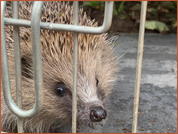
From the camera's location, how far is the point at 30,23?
5.22 ft

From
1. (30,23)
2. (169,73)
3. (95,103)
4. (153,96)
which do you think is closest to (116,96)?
(153,96)

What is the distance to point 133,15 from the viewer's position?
6.57 m

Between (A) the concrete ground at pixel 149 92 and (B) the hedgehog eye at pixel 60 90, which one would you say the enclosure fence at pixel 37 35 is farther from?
(A) the concrete ground at pixel 149 92

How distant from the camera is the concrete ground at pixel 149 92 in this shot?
3.05 metres

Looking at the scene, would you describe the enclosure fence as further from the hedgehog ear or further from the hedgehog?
the hedgehog ear

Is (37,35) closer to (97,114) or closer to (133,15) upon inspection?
(97,114)

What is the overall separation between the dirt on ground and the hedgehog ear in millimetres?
3603

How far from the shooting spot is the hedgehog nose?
2164mm

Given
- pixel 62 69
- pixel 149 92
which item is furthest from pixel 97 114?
Result: pixel 149 92

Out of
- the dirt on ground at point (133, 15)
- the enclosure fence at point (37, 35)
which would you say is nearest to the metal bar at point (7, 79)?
the enclosure fence at point (37, 35)

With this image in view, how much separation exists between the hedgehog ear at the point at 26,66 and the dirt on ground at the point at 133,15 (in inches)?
142

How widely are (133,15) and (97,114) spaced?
15.5ft

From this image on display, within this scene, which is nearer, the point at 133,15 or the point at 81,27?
the point at 81,27

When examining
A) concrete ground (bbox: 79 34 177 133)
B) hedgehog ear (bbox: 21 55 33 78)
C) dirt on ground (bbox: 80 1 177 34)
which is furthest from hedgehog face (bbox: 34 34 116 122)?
dirt on ground (bbox: 80 1 177 34)
